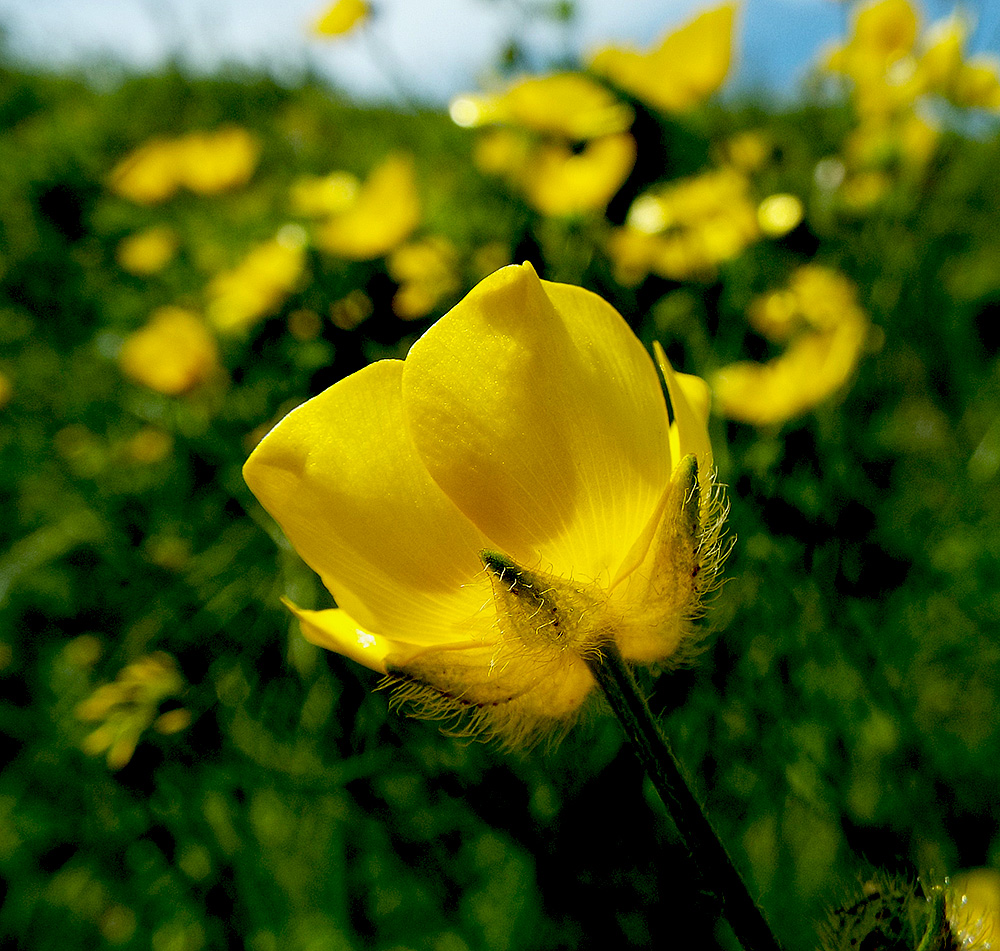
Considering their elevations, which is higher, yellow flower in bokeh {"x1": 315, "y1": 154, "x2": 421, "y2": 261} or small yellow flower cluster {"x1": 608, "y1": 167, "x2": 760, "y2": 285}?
yellow flower in bokeh {"x1": 315, "y1": 154, "x2": 421, "y2": 261}

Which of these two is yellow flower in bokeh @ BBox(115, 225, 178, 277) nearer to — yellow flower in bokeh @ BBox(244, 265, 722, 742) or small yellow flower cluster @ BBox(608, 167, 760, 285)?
small yellow flower cluster @ BBox(608, 167, 760, 285)

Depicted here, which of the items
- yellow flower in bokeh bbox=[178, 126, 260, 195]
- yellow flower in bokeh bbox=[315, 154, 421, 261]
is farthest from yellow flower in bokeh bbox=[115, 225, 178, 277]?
yellow flower in bokeh bbox=[315, 154, 421, 261]

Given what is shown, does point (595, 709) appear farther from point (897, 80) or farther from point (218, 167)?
point (218, 167)

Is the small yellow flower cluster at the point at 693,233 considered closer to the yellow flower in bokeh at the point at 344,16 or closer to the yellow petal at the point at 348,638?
the yellow flower in bokeh at the point at 344,16

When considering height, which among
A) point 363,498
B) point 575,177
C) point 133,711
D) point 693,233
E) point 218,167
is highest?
point 363,498

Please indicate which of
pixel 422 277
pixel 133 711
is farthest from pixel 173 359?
pixel 133 711

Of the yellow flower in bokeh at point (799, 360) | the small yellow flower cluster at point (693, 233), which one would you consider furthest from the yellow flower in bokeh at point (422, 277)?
the yellow flower in bokeh at point (799, 360)
